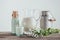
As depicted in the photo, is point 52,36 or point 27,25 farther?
point 27,25

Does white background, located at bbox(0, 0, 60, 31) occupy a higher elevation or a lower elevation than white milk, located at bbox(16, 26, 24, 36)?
higher

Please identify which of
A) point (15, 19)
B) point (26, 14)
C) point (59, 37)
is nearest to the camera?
point (59, 37)

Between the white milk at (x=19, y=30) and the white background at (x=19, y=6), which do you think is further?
the white background at (x=19, y=6)

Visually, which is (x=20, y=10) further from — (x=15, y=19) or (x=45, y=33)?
(x=45, y=33)

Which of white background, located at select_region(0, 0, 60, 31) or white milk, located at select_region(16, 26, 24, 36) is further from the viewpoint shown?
white background, located at select_region(0, 0, 60, 31)

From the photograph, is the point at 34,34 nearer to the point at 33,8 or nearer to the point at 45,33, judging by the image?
the point at 45,33

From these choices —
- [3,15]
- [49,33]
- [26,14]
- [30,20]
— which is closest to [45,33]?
[49,33]

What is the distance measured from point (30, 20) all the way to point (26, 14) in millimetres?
250

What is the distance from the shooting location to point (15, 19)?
1065mm

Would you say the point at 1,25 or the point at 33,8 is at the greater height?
the point at 33,8

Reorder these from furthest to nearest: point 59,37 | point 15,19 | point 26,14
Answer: point 26,14 → point 15,19 → point 59,37

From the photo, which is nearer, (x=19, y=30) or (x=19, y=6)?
(x=19, y=30)

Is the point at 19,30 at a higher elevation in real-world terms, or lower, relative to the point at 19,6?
lower

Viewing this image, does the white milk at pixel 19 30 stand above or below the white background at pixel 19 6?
below
